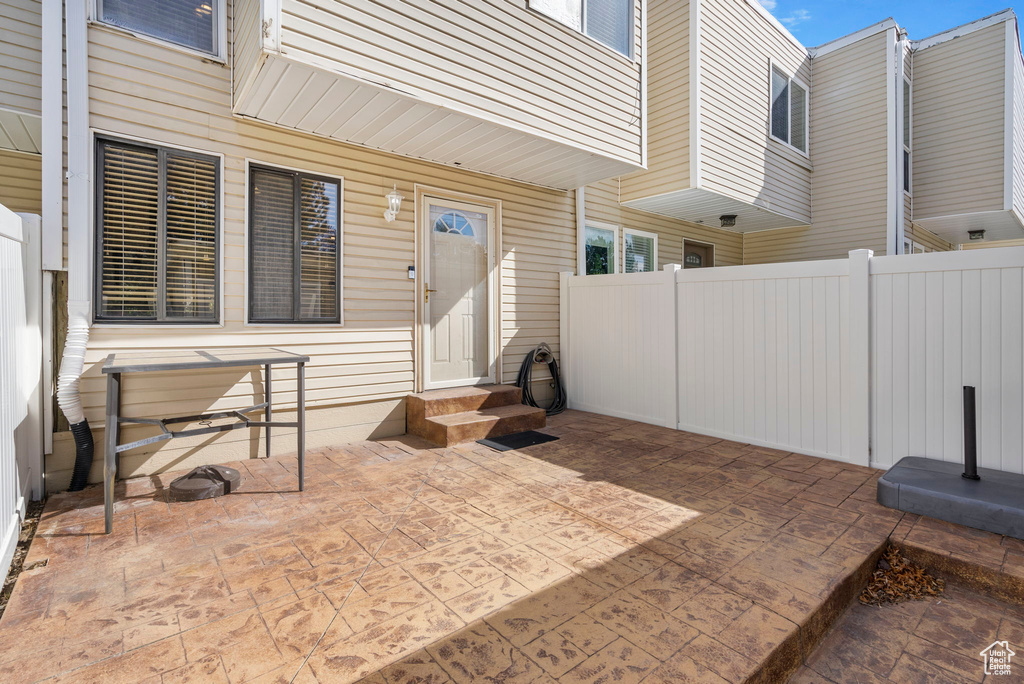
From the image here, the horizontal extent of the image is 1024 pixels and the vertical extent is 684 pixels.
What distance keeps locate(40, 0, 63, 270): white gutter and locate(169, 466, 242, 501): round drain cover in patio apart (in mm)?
1674

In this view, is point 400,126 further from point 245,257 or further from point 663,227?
point 663,227

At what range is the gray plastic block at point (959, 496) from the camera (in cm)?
268

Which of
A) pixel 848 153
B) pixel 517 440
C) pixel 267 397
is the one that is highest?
pixel 848 153

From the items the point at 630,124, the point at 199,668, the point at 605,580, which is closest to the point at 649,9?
the point at 630,124

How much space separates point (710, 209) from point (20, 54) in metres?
7.71

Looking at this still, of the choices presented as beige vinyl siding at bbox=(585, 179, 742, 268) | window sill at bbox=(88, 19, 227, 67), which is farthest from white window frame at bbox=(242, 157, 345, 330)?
beige vinyl siding at bbox=(585, 179, 742, 268)

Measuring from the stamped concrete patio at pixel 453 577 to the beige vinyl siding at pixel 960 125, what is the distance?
7.37 m

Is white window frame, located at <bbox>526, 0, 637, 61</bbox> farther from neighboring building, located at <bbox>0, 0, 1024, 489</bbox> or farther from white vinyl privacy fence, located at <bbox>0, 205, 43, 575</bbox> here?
white vinyl privacy fence, located at <bbox>0, 205, 43, 575</bbox>

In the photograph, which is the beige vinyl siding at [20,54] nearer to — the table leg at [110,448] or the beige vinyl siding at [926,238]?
the table leg at [110,448]

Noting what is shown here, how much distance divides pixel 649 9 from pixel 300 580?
8001 millimetres

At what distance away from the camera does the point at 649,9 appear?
6922 millimetres

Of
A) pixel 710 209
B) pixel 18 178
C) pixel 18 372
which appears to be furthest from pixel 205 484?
pixel 710 209

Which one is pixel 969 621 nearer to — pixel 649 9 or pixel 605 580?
pixel 605 580

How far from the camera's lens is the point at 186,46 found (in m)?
3.81
